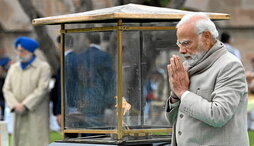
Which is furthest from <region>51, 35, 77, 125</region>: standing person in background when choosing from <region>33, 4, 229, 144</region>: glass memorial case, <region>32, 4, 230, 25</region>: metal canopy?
<region>32, 4, 230, 25</region>: metal canopy

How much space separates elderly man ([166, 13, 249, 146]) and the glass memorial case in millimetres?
1745

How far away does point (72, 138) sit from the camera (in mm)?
8250

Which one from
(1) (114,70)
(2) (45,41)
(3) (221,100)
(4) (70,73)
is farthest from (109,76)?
(2) (45,41)

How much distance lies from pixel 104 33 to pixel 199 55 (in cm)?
219

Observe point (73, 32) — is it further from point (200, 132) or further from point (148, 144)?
point (200, 132)

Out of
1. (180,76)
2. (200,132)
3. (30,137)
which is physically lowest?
(30,137)

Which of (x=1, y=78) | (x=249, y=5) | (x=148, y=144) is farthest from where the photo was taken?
(x=249, y=5)

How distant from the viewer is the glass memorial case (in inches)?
308

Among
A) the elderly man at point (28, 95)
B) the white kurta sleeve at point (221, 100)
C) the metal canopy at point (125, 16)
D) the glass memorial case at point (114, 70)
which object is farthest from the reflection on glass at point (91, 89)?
the elderly man at point (28, 95)

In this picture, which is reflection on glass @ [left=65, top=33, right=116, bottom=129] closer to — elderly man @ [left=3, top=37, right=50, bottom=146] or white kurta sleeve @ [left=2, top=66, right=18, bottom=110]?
elderly man @ [left=3, top=37, right=50, bottom=146]

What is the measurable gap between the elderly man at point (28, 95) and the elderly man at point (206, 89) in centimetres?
577

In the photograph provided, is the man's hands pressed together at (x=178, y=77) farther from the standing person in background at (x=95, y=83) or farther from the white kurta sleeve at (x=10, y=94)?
the white kurta sleeve at (x=10, y=94)

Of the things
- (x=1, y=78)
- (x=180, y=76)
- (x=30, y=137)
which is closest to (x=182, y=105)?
(x=180, y=76)

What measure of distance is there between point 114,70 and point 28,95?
3.79 meters
